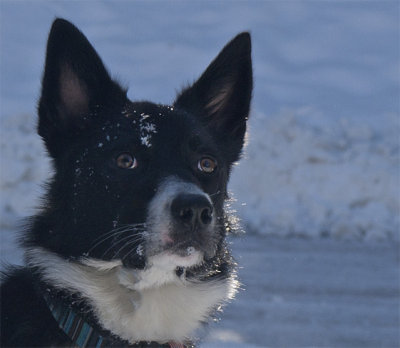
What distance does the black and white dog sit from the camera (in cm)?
292

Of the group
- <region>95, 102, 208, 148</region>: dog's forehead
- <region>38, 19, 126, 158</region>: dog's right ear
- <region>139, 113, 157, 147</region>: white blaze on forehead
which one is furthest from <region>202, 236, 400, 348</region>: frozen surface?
<region>38, 19, 126, 158</region>: dog's right ear

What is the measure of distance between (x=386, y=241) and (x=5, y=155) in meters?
7.57

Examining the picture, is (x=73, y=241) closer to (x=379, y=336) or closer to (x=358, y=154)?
(x=379, y=336)

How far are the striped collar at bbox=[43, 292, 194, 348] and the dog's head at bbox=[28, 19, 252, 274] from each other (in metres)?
0.26

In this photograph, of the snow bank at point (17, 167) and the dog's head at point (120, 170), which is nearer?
the dog's head at point (120, 170)

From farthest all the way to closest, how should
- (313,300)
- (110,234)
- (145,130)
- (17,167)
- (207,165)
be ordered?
(17,167), (313,300), (207,165), (145,130), (110,234)

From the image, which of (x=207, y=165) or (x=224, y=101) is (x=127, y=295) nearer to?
(x=207, y=165)

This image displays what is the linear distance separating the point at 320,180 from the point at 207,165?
34.3 ft

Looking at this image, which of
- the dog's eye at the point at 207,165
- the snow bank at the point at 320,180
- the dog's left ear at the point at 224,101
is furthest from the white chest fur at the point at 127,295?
the snow bank at the point at 320,180

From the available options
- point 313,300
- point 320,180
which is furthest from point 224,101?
point 320,180

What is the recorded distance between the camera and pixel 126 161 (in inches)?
126

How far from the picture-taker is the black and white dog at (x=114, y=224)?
2922mm

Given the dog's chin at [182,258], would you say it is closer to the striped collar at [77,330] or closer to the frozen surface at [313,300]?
the striped collar at [77,330]

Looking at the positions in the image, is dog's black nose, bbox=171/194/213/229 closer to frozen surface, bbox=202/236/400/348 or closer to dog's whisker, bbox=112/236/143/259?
dog's whisker, bbox=112/236/143/259
